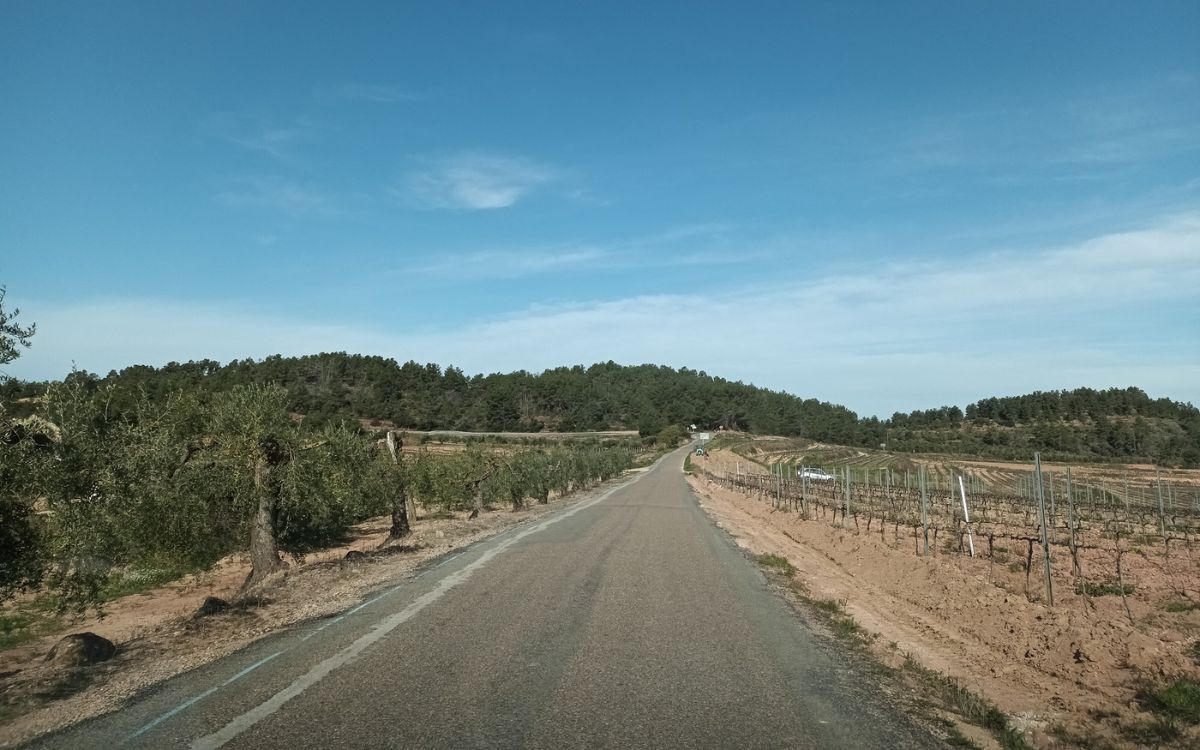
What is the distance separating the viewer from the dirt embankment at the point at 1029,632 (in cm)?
735

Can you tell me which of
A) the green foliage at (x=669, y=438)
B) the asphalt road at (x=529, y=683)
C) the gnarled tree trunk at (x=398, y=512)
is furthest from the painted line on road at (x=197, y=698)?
the green foliage at (x=669, y=438)

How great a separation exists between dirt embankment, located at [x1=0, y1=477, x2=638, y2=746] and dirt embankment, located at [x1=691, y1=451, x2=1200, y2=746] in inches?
325

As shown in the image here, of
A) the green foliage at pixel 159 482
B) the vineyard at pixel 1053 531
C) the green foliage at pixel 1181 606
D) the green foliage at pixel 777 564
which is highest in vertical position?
the green foliage at pixel 159 482

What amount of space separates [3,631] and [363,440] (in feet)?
33.4

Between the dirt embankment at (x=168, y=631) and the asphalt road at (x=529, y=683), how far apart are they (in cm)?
56

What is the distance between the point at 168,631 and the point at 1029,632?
12841 mm

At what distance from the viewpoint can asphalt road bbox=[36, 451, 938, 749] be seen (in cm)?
565

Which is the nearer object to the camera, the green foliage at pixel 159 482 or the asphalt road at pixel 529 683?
the asphalt road at pixel 529 683

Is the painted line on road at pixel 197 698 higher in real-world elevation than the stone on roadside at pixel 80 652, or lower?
higher

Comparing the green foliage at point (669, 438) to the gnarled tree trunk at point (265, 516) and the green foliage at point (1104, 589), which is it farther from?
the green foliage at point (1104, 589)

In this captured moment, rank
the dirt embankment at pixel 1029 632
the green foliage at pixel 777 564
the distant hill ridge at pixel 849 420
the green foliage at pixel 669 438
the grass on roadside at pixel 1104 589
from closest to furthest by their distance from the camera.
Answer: the dirt embankment at pixel 1029 632 < the grass on roadside at pixel 1104 589 < the green foliage at pixel 777 564 < the distant hill ridge at pixel 849 420 < the green foliage at pixel 669 438

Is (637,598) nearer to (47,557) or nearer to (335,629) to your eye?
(335,629)

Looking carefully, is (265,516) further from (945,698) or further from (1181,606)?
(1181,606)

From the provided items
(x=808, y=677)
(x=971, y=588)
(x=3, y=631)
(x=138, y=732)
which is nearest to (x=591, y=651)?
(x=808, y=677)
